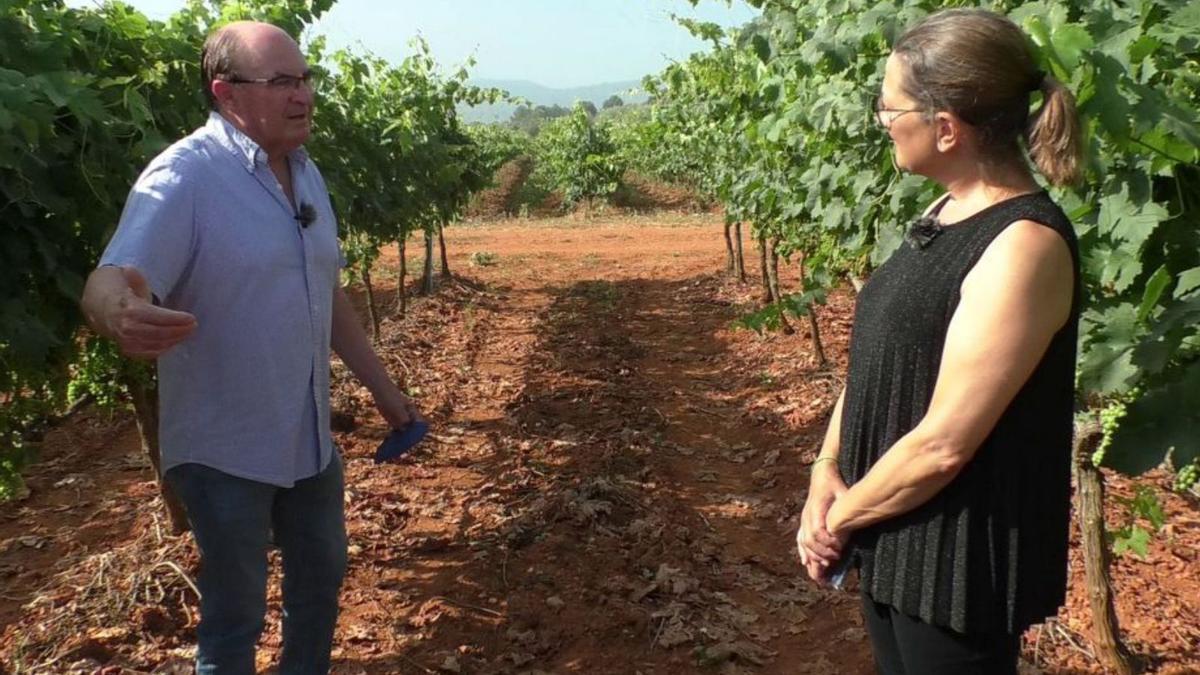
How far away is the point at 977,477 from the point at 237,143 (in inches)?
70.2

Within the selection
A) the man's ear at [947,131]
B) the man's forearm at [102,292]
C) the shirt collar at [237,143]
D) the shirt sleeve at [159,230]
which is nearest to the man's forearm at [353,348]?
the shirt collar at [237,143]

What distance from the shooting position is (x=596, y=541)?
14.9 ft


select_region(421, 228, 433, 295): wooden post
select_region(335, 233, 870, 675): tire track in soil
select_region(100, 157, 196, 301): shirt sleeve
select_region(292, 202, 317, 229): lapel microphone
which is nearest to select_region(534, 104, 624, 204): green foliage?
select_region(421, 228, 433, 295): wooden post

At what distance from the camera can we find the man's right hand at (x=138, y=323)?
1728mm

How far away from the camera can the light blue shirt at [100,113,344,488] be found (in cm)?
200

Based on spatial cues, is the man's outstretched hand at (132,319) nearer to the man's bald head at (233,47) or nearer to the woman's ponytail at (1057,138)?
the man's bald head at (233,47)

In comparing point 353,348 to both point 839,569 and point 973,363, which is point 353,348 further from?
point 973,363

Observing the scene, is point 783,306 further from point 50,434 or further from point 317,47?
point 50,434

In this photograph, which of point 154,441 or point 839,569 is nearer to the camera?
point 839,569

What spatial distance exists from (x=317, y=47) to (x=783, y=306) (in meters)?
4.89

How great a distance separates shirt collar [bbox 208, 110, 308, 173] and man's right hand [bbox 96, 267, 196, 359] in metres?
0.51

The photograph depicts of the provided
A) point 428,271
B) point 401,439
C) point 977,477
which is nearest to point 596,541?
point 401,439

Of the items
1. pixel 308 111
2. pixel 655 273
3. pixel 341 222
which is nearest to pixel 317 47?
pixel 341 222

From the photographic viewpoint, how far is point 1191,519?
4.51 meters
